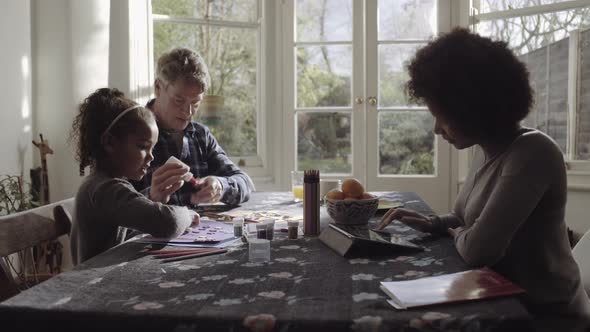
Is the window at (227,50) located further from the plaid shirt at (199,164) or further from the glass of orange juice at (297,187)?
the glass of orange juice at (297,187)

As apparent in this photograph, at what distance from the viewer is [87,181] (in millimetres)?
1380

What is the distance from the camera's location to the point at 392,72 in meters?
3.48

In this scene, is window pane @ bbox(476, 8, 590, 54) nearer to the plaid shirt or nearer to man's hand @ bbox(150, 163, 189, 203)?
the plaid shirt

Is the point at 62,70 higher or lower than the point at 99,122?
higher

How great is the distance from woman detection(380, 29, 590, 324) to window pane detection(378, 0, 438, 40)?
217cm

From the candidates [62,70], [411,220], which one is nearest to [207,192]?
[411,220]

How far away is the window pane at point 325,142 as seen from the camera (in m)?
3.54

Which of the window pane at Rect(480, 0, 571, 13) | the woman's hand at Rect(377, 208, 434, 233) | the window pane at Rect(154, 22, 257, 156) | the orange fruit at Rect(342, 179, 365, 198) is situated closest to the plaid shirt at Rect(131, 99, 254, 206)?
the orange fruit at Rect(342, 179, 365, 198)

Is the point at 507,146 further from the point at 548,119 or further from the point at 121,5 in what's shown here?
the point at 121,5

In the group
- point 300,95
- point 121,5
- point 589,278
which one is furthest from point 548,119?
point 121,5

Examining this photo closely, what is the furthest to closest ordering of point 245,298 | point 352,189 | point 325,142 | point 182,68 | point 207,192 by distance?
point 325,142 → point 182,68 → point 207,192 → point 352,189 → point 245,298

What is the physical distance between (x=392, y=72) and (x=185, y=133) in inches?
67.4

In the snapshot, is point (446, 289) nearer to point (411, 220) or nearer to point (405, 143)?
point (411, 220)

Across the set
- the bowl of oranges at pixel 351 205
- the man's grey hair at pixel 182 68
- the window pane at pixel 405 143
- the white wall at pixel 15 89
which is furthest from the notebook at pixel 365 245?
the window pane at pixel 405 143
